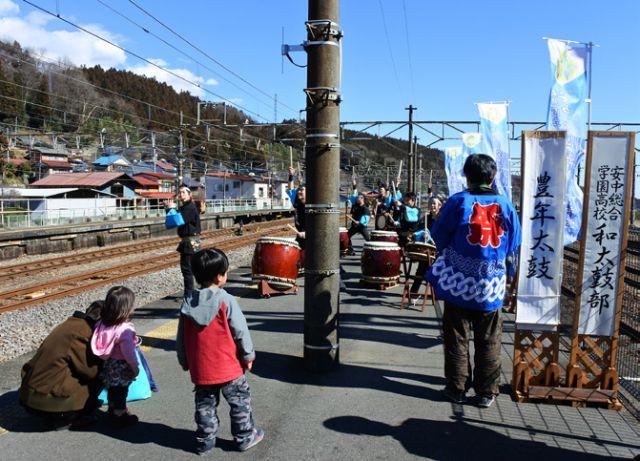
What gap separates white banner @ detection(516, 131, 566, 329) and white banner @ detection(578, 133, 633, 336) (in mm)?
216

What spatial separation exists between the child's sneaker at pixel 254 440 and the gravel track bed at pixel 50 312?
3808 mm

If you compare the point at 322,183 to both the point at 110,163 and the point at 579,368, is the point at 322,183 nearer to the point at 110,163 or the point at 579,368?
the point at 579,368

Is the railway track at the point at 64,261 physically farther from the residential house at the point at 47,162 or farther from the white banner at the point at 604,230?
the residential house at the point at 47,162

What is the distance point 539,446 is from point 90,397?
10.4 ft

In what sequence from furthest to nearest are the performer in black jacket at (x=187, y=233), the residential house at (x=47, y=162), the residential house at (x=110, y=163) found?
1. the residential house at (x=110, y=163)
2. the residential house at (x=47, y=162)
3. the performer in black jacket at (x=187, y=233)

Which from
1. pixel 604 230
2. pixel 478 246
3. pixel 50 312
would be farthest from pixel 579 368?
pixel 50 312

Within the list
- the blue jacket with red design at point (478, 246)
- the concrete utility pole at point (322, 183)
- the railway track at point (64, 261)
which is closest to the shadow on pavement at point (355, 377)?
the concrete utility pole at point (322, 183)

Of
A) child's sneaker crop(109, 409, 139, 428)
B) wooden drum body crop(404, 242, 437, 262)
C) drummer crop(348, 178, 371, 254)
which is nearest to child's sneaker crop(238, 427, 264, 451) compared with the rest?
child's sneaker crop(109, 409, 139, 428)

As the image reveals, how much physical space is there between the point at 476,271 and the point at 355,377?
5.10 ft

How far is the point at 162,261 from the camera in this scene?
15.8m

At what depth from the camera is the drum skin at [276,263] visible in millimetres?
8656

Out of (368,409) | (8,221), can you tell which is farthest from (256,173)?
(368,409)

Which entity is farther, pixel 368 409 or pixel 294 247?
pixel 294 247

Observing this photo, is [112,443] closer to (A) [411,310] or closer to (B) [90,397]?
(B) [90,397]
